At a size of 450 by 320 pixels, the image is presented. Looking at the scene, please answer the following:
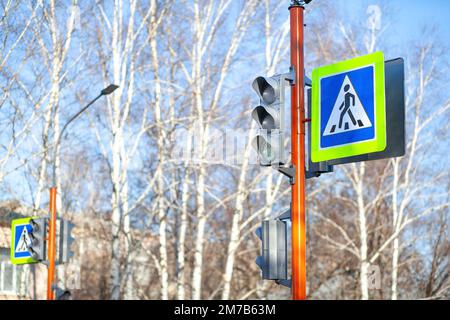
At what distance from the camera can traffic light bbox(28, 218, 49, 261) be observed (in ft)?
61.5

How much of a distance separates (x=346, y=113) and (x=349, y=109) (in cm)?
5

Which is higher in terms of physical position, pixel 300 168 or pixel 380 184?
pixel 380 184

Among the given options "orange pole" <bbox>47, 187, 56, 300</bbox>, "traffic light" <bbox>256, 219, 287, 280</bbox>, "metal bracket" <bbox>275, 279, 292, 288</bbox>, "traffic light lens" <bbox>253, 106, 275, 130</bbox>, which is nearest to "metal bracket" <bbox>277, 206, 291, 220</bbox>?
"traffic light" <bbox>256, 219, 287, 280</bbox>

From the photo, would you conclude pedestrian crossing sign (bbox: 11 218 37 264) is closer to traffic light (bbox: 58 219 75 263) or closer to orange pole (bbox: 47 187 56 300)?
orange pole (bbox: 47 187 56 300)

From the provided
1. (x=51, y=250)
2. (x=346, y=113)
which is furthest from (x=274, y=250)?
(x=51, y=250)

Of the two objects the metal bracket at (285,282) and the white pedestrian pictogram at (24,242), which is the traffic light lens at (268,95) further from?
the white pedestrian pictogram at (24,242)

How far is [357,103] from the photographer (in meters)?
8.67

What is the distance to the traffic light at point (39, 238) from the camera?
738 inches

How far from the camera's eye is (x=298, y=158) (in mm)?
9000

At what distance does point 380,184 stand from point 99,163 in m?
10.6

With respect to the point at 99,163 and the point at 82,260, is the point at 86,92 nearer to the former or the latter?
the point at 99,163

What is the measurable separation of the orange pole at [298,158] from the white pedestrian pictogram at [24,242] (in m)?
11.4

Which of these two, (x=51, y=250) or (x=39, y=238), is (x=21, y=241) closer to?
(x=39, y=238)
